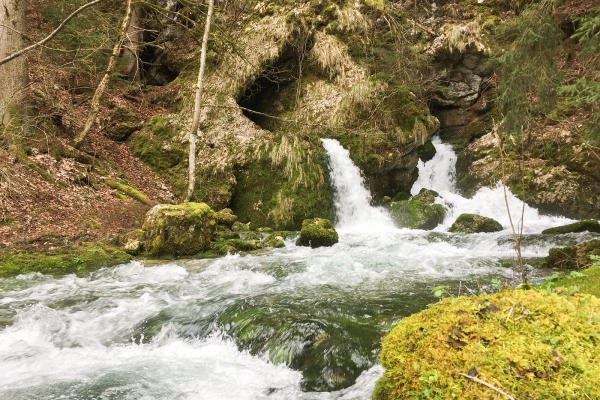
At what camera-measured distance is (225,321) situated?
4.39 metres

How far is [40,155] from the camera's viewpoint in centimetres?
A: 952

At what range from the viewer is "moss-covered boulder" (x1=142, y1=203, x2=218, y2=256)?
7.95 meters

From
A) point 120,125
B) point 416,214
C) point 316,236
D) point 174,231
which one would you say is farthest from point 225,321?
point 120,125

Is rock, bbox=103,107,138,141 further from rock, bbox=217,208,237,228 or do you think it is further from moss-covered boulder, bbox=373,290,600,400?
moss-covered boulder, bbox=373,290,600,400

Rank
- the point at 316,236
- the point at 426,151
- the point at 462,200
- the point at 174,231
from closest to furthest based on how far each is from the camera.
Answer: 1. the point at 174,231
2. the point at 316,236
3. the point at 462,200
4. the point at 426,151

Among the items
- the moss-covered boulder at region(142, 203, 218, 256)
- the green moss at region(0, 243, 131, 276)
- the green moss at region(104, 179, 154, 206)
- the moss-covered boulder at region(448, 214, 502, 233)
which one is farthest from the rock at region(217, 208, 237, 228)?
the moss-covered boulder at region(448, 214, 502, 233)

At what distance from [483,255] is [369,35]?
37.6 feet

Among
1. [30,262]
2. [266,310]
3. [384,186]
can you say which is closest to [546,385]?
[266,310]

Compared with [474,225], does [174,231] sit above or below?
below

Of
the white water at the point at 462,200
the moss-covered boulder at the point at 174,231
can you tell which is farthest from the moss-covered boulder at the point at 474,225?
the moss-covered boulder at the point at 174,231

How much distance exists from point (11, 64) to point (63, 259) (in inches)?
220

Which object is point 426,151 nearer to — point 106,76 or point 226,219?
point 226,219

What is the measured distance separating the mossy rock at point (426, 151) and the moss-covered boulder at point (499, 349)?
15.0 meters

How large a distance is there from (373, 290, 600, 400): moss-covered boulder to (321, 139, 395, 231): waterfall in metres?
10.3
